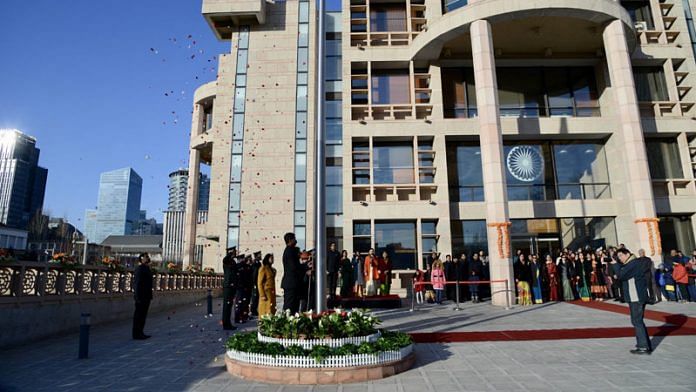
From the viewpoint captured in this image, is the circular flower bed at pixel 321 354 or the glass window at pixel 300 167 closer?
the circular flower bed at pixel 321 354

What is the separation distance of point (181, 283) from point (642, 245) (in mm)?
21700

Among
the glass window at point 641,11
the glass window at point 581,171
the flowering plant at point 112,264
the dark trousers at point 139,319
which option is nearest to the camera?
the dark trousers at point 139,319

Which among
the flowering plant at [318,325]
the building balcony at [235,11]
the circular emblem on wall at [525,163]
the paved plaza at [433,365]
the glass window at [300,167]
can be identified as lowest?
the paved plaza at [433,365]

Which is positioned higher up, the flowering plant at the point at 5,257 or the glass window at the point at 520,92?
the glass window at the point at 520,92

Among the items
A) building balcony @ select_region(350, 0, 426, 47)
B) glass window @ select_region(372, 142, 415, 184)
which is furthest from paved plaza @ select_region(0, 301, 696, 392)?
building balcony @ select_region(350, 0, 426, 47)

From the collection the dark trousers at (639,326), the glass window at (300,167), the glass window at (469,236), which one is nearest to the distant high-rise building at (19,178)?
the glass window at (300,167)

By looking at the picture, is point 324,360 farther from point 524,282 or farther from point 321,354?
point 524,282

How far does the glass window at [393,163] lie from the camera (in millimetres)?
21281

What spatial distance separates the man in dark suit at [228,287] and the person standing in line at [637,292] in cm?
910

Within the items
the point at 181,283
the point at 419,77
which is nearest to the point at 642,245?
the point at 419,77

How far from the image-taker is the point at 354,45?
22672 mm

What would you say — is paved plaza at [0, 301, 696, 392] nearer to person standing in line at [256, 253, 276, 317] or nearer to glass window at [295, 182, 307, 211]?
person standing in line at [256, 253, 276, 317]

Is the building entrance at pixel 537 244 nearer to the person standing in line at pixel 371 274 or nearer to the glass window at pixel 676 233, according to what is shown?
A: the glass window at pixel 676 233

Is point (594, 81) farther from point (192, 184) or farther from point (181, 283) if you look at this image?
point (192, 184)
